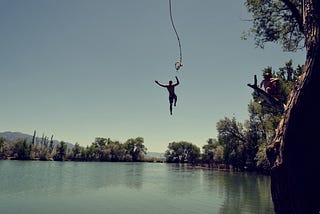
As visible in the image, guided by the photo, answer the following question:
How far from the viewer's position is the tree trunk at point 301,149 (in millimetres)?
5164

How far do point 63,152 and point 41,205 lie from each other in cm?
11418

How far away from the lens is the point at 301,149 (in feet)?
17.5

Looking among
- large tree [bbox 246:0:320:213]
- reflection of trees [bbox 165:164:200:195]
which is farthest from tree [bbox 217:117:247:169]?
large tree [bbox 246:0:320:213]

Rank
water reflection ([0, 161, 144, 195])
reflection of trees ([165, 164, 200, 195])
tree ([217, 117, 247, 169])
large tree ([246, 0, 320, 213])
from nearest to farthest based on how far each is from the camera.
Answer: large tree ([246, 0, 320, 213]) → water reflection ([0, 161, 144, 195]) → reflection of trees ([165, 164, 200, 195]) → tree ([217, 117, 247, 169])

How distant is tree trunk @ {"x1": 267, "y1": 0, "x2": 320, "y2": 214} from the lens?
16.9 ft

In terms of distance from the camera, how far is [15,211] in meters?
22.3

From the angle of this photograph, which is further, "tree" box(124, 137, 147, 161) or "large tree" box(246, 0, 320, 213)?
"tree" box(124, 137, 147, 161)

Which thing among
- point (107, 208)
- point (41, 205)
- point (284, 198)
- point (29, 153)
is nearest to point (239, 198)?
point (107, 208)

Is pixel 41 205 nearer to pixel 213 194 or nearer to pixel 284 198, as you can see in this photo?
pixel 213 194

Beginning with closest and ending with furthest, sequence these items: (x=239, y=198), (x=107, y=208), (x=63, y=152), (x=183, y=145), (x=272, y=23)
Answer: (x=272, y=23) < (x=107, y=208) < (x=239, y=198) < (x=63, y=152) < (x=183, y=145)

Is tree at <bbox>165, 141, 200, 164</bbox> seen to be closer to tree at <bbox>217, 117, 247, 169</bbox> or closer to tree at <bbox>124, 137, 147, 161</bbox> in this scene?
tree at <bbox>124, 137, 147, 161</bbox>

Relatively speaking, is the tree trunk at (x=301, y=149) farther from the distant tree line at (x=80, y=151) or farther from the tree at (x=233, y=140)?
the distant tree line at (x=80, y=151)

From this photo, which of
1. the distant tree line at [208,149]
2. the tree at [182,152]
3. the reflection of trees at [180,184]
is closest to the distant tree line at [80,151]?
the distant tree line at [208,149]

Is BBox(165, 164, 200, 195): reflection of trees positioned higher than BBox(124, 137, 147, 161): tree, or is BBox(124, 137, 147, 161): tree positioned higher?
BBox(124, 137, 147, 161): tree
